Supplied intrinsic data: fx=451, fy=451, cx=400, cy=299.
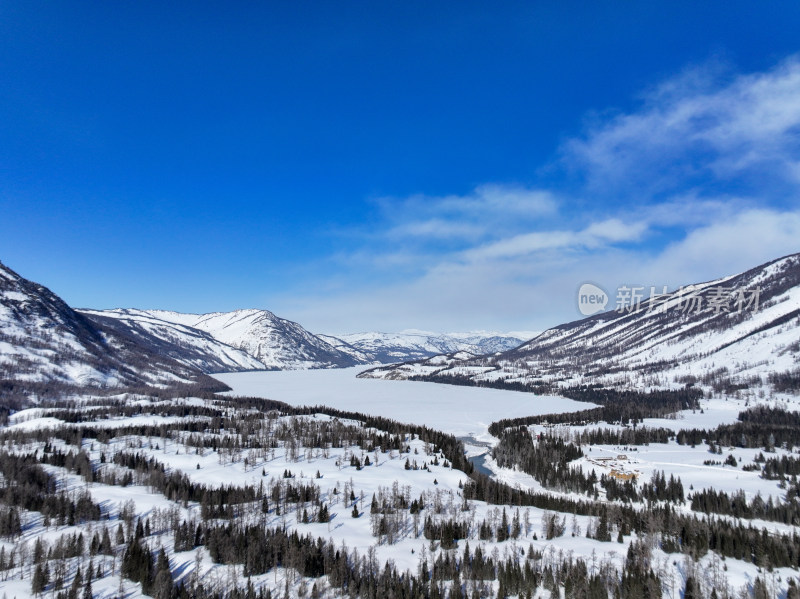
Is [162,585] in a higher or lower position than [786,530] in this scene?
higher

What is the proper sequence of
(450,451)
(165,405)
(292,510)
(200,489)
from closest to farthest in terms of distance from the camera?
(292,510)
(200,489)
(450,451)
(165,405)

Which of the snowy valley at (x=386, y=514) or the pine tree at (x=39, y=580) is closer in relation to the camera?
the pine tree at (x=39, y=580)

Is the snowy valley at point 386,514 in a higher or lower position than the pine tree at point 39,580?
lower

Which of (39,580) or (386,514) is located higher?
(39,580)

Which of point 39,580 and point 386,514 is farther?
point 386,514

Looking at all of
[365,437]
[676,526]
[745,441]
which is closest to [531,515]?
[676,526]

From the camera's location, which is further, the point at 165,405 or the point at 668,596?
the point at 165,405

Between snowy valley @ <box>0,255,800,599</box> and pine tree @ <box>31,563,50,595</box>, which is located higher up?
pine tree @ <box>31,563,50,595</box>

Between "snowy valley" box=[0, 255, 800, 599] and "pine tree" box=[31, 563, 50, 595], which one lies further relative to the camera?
"snowy valley" box=[0, 255, 800, 599]

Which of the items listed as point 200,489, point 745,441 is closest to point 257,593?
point 200,489

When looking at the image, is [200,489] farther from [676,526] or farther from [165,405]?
[165,405]

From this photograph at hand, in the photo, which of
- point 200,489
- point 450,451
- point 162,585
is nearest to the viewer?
point 162,585
